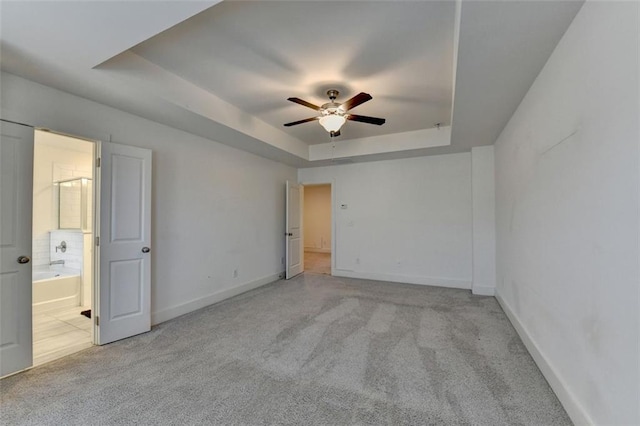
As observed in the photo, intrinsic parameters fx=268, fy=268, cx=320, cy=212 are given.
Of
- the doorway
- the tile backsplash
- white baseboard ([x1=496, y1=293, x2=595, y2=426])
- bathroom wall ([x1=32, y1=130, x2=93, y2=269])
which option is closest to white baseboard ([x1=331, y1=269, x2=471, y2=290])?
white baseboard ([x1=496, y1=293, x2=595, y2=426])

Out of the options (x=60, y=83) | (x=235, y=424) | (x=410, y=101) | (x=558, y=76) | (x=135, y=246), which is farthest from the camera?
(x=410, y=101)

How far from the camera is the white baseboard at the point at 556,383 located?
1.59 metres

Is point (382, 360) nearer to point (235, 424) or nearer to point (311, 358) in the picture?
point (311, 358)

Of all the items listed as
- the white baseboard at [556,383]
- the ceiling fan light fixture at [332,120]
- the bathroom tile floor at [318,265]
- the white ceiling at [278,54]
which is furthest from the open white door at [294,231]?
the white baseboard at [556,383]

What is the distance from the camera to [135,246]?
3.00 meters

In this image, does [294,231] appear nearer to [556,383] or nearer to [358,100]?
[358,100]

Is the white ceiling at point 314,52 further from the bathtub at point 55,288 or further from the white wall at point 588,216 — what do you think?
the bathtub at point 55,288

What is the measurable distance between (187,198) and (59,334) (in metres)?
2.02

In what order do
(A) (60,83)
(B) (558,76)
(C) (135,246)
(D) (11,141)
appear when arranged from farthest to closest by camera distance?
(C) (135,246) → (A) (60,83) → (D) (11,141) → (B) (558,76)

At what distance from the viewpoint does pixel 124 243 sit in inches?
114

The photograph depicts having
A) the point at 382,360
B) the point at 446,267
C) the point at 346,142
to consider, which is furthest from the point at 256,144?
the point at 446,267

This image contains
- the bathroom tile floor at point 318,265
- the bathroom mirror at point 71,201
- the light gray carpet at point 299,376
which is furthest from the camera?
the bathroom tile floor at point 318,265

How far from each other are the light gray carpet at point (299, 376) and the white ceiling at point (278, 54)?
247 cm

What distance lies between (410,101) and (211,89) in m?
2.43
